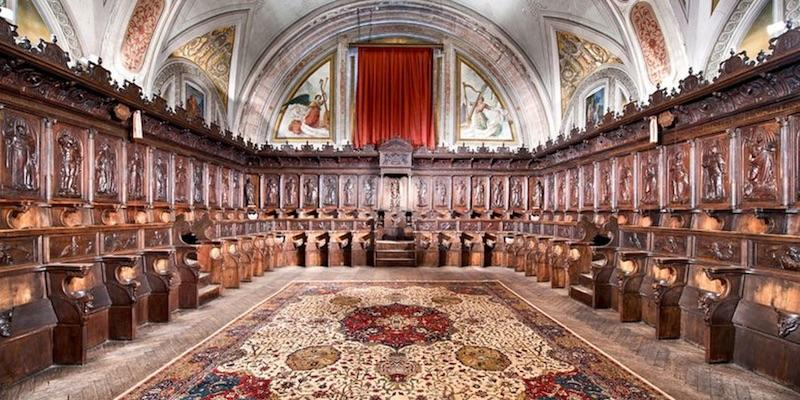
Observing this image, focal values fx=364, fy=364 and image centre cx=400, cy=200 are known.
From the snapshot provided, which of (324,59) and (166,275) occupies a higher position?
(324,59)

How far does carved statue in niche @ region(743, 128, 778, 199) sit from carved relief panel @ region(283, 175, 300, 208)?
1171 cm

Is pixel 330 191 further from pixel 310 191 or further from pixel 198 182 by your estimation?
pixel 198 182

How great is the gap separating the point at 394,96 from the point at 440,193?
4.28m

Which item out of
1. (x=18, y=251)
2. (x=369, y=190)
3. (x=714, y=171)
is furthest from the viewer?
(x=369, y=190)

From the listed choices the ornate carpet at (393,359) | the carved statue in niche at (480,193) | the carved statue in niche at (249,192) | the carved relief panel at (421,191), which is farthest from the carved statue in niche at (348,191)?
the ornate carpet at (393,359)

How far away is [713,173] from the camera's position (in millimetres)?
6059

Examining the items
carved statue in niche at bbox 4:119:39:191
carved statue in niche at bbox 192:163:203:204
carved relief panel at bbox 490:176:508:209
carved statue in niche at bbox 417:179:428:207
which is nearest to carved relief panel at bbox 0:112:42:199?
carved statue in niche at bbox 4:119:39:191

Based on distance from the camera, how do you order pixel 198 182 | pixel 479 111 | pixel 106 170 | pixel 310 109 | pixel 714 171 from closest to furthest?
pixel 714 171 < pixel 106 170 < pixel 198 182 < pixel 310 109 < pixel 479 111

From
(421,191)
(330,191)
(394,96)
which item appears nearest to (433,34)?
(394,96)

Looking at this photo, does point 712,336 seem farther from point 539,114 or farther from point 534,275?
point 539,114

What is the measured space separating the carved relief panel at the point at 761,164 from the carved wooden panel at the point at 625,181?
2696 mm

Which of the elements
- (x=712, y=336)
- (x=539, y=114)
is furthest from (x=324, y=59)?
(x=712, y=336)

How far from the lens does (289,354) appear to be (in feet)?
14.1

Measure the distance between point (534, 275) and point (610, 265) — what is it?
123 inches
